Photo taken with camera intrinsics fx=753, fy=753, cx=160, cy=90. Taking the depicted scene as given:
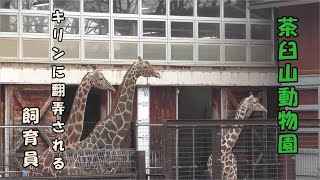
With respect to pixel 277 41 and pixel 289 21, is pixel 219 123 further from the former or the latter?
pixel 277 41

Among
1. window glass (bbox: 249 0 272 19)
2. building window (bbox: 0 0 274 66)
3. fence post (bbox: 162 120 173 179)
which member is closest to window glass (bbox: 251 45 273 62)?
building window (bbox: 0 0 274 66)

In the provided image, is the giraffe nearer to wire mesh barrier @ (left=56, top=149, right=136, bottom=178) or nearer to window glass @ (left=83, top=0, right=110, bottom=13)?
wire mesh barrier @ (left=56, top=149, right=136, bottom=178)

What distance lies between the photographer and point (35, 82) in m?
17.7

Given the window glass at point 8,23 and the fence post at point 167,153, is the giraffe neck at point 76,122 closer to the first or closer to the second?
the window glass at point 8,23

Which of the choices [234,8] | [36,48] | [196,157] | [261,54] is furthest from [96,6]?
[196,157]

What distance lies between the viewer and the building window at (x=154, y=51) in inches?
739

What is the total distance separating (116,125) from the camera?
640 inches

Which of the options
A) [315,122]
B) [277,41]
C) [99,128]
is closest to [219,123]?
[315,122]

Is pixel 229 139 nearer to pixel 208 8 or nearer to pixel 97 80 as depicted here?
pixel 97 80

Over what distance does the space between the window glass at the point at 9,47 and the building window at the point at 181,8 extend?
13.4 ft

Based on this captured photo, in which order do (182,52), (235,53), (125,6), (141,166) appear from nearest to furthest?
1. (141,166)
2. (125,6)
3. (182,52)
4. (235,53)

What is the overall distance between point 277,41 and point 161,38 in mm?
3312

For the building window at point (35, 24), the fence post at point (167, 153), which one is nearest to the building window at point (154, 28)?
the building window at point (35, 24)

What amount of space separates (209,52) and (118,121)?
4138 mm
